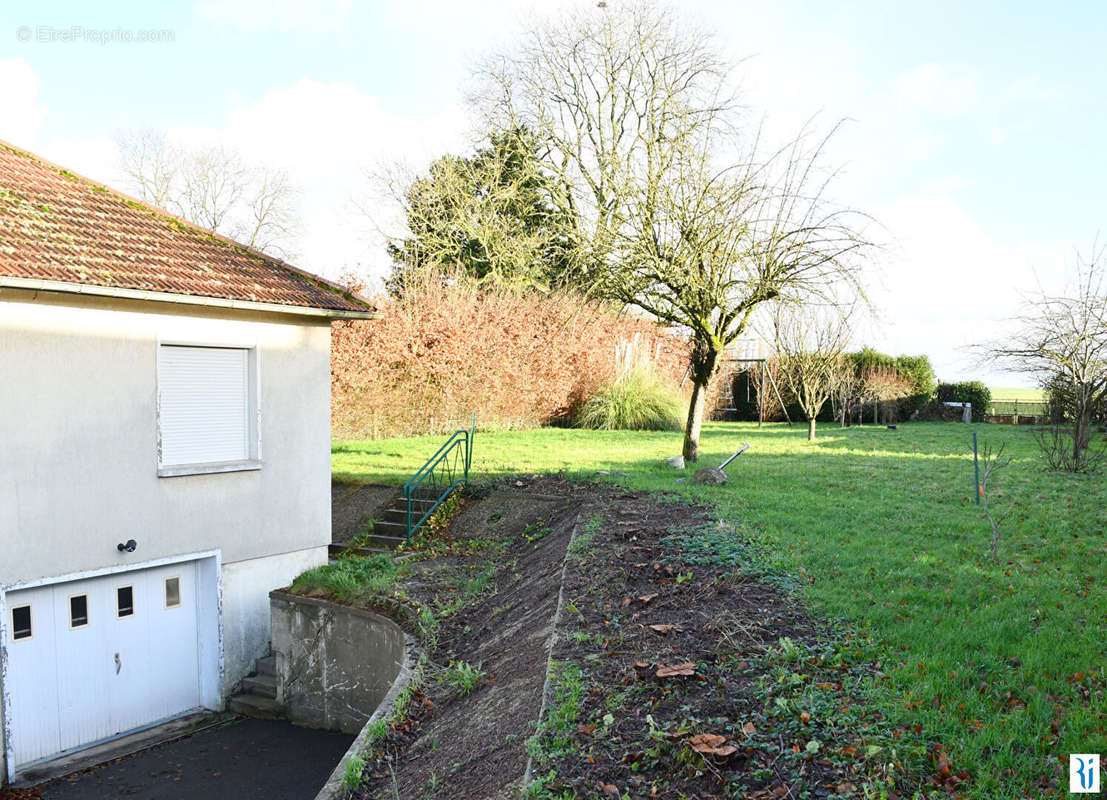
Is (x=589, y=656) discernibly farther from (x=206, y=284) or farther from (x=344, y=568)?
(x=206, y=284)

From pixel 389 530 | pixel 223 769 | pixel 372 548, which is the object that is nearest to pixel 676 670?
pixel 223 769

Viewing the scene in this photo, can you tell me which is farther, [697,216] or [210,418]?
[697,216]

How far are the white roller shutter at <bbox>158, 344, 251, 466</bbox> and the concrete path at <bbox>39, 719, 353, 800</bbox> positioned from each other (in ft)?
11.7

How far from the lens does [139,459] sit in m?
9.67

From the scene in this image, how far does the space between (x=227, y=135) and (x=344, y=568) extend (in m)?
A: 29.2

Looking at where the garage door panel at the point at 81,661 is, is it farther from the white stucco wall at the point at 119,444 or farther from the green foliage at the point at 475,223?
the green foliage at the point at 475,223

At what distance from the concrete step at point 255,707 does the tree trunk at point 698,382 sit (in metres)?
8.35

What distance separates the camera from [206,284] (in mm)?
10117

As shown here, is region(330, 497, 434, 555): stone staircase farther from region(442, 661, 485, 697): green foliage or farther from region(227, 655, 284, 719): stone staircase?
region(442, 661, 485, 697): green foliage

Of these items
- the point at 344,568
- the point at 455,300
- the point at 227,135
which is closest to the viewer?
the point at 344,568

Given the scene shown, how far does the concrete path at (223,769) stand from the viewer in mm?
8312

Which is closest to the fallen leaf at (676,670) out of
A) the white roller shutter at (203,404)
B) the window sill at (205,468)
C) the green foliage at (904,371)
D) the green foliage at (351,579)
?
the green foliage at (351,579)

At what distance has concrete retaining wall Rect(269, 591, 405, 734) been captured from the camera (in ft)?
30.8

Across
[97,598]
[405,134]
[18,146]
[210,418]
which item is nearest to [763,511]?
[210,418]
